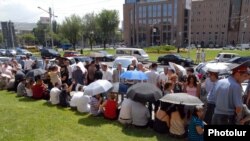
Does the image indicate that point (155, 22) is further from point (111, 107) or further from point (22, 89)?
point (111, 107)

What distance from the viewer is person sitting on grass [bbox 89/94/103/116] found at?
8680 millimetres

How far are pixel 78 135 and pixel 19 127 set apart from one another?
75.1 inches

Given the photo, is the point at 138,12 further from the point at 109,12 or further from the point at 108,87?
the point at 108,87

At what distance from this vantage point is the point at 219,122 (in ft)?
17.6

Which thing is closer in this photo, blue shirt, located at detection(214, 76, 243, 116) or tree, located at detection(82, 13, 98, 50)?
blue shirt, located at detection(214, 76, 243, 116)

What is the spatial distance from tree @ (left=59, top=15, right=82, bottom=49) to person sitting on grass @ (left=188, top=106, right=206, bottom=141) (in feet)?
208

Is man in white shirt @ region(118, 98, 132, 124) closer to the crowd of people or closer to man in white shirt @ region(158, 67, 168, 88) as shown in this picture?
the crowd of people

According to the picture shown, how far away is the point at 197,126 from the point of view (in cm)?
606

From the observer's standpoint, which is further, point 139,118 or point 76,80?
point 76,80

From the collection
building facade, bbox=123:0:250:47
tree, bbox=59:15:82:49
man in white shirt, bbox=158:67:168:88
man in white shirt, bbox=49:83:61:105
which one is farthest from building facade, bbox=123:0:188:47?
man in white shirt, bbox=49:83:61:105

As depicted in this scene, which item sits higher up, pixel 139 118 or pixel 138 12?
pixel 138 12

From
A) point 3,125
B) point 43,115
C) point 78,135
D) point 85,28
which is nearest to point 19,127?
point 3,125

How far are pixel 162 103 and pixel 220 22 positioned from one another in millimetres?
126404

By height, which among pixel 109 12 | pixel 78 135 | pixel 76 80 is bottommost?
pixel 78 135
